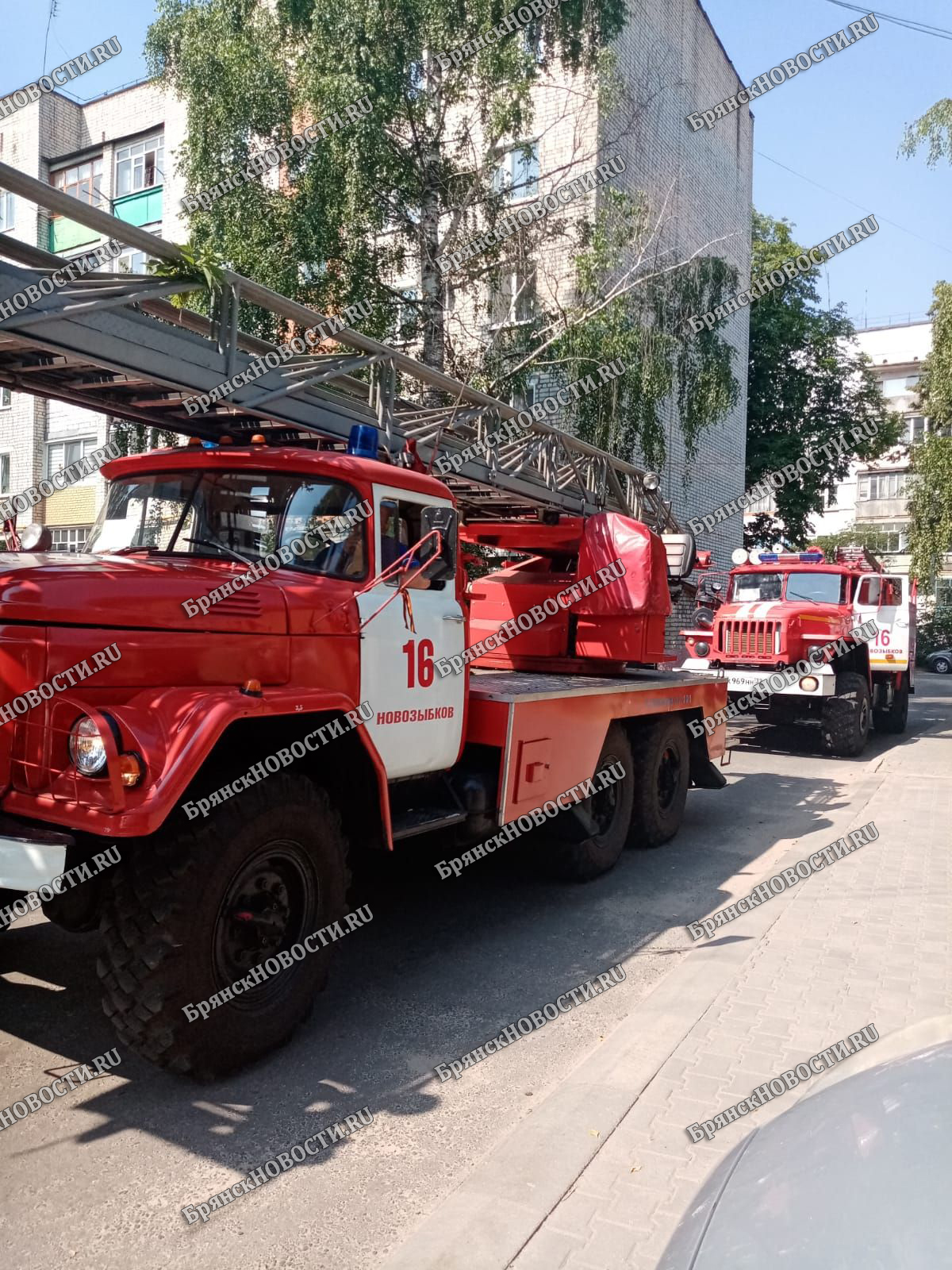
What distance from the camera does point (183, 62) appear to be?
1266 cm

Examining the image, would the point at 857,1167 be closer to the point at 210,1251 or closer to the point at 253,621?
the point at 210,1251

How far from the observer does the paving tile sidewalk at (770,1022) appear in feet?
9.83

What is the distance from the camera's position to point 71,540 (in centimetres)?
677

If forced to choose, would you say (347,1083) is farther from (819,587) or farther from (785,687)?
(819,587)

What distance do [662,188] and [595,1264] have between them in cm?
1995

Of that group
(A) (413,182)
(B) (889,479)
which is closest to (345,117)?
(A) (413,182)

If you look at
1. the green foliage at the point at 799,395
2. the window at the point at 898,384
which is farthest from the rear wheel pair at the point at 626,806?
the window at the point at 898,384

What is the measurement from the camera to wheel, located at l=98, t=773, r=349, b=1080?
3582 millimetres

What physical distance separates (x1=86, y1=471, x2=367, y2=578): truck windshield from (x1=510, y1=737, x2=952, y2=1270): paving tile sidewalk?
8.97ft

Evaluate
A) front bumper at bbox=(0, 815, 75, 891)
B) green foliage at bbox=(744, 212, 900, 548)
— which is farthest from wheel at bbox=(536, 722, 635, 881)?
green foliage at bbox=(744, 212, 900, 548)

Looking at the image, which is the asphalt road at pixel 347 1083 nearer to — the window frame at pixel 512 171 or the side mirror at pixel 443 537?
the side mirror at pixel 443 537

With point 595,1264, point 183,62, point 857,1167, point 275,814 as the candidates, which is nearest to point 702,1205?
point 857,1167

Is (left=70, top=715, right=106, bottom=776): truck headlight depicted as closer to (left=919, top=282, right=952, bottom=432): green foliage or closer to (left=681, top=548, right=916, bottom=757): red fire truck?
(left=681, top=548, right=916, bottom=757): red fire truck

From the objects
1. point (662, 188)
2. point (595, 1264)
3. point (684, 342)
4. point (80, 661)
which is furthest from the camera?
point (662, 188)
